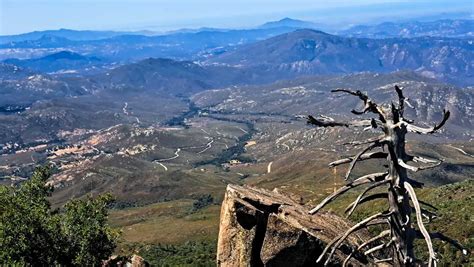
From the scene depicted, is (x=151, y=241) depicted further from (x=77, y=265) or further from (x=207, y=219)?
(x=77, y=265)

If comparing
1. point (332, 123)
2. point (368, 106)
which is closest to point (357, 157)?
point (332, 123)

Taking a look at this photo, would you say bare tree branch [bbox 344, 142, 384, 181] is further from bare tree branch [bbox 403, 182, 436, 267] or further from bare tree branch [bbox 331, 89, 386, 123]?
bare tree branch [bbox 403, 182, 436, 267]

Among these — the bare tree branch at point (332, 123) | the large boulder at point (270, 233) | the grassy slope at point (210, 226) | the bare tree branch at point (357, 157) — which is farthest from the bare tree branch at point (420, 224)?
the large boulder at point (270, 233)

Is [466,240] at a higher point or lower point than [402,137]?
lower

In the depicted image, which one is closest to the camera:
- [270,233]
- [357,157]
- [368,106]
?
[357,157]

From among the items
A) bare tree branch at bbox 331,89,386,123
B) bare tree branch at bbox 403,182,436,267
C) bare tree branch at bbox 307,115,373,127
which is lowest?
bare tree branch at bbox 403,182,436,267

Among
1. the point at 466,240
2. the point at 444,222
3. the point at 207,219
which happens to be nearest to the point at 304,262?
the point at 466,240

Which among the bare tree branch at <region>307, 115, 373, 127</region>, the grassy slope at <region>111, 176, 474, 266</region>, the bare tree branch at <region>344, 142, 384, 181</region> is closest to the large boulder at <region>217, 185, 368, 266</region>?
the grassy slope at <region>111, 176, 474, 266</region>

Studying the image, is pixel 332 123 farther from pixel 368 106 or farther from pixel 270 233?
pixel 270 233
